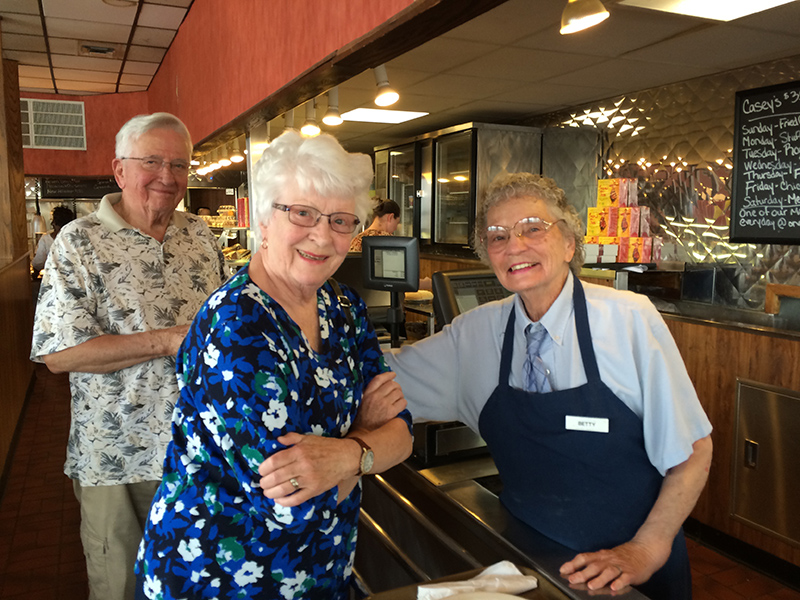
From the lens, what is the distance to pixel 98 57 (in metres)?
7.41

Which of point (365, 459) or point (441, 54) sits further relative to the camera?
point (441, 54)

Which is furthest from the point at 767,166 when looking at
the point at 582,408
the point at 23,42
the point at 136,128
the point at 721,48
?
the point at 23,42

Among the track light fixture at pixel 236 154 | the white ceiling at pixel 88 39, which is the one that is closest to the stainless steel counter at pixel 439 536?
the track light fixture at pixel 236 154

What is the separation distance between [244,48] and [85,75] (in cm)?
555

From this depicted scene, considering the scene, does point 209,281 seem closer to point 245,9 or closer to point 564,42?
point 245,9

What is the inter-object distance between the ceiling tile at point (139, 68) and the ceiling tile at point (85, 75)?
0.29 m

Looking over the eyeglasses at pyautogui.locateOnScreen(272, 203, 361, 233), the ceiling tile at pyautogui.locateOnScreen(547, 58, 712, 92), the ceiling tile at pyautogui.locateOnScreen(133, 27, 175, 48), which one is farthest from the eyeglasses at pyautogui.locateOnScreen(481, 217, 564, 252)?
the ceiling tile at pyautogui.locateOnScreen(133, 27, 175, 48)

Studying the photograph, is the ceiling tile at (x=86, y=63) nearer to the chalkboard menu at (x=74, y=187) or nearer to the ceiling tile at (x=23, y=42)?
the ceiling tile at (x=23, y=42)

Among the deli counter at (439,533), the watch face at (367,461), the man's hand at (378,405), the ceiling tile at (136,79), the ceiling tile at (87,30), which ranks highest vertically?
the ceiling tile at (136,79)

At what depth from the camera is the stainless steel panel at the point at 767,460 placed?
10.2ft

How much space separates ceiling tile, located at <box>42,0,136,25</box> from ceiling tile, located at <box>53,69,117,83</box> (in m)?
2.39

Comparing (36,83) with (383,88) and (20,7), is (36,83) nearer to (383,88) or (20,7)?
(20,7)

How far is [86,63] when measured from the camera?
7750mm

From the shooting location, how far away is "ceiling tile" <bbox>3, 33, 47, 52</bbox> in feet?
21.3
